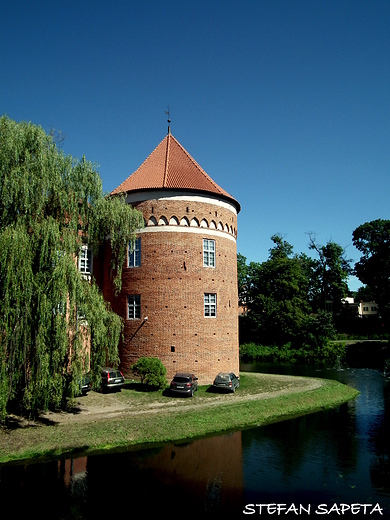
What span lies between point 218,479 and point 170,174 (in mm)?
17940

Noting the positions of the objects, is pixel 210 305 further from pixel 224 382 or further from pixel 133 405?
pixel 133 405

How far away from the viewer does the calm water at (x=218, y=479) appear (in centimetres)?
986

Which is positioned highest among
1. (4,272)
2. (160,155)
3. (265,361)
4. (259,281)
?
Result: (160,155)

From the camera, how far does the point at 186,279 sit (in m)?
24.2

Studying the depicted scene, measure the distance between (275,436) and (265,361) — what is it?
32.7m

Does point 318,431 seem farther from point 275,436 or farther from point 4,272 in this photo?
point 4,272

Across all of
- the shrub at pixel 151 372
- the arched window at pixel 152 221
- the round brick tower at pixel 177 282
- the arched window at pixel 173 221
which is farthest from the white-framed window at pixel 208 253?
the shrub at pixel 151 372

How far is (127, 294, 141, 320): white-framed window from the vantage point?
24.5 metres

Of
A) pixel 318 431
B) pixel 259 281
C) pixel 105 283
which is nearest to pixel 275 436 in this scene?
pixel 318 431

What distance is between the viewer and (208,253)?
82.8 ft

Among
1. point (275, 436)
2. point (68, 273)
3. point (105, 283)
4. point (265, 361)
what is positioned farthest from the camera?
point (265, 361)

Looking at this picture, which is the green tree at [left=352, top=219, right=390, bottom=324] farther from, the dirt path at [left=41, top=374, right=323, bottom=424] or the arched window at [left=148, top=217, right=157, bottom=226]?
the arched window at [left=148, top=217, right=157, bottom=226]

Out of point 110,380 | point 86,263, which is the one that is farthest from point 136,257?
point 110,380

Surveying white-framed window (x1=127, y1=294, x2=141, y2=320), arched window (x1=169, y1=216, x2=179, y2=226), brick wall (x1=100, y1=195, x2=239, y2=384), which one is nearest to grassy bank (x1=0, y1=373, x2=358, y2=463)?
brick wall (x1=100, y1=195, x2=239, y2=384)
